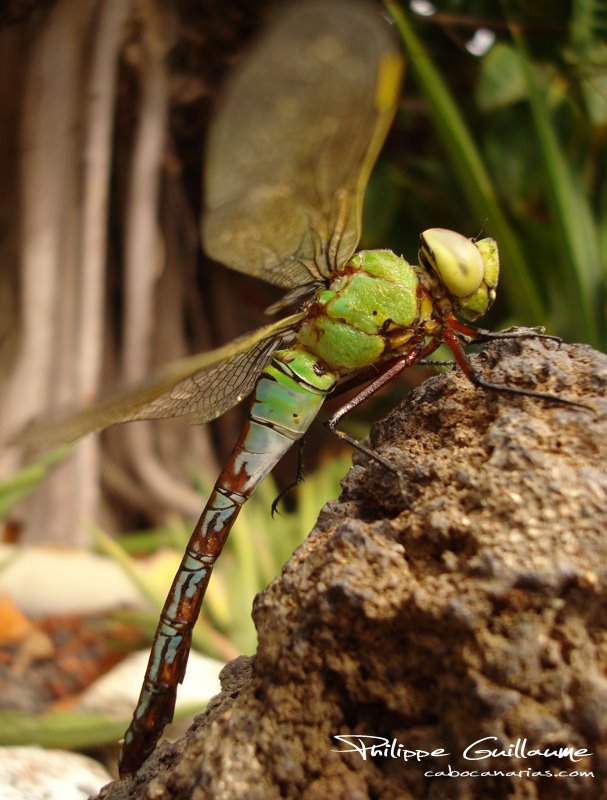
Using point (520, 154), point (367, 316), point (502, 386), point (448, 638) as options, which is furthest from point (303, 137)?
point (520, 154)

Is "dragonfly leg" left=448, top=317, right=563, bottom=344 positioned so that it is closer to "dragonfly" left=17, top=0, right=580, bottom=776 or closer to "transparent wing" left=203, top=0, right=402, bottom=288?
"dragonfly" left=17, top=0, right=580, bottom=776

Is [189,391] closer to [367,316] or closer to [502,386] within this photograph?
[367,316]

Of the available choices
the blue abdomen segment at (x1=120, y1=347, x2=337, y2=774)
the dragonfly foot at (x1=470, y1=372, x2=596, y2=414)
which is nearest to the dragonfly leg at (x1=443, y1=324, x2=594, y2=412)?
the dragonfly foot at (x1=470, y1=372, x2=596, y2=414)

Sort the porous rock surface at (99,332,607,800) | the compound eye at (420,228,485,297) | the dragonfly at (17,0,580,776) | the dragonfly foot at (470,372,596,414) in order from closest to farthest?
the porous rock surface at (99,332,607,800)
the dragonfly foot at (470,372,596,414)
the dragonfly at (17,0,580,776)
the compound eye at (420,228,485,297)

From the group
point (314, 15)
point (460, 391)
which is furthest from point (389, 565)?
point (314, 15)

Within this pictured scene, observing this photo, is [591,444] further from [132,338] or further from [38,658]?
[132,338]

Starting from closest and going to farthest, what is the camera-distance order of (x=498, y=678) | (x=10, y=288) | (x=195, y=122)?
(x=498, y=678)
(x=10, y=288)
(x=195, y=122)
